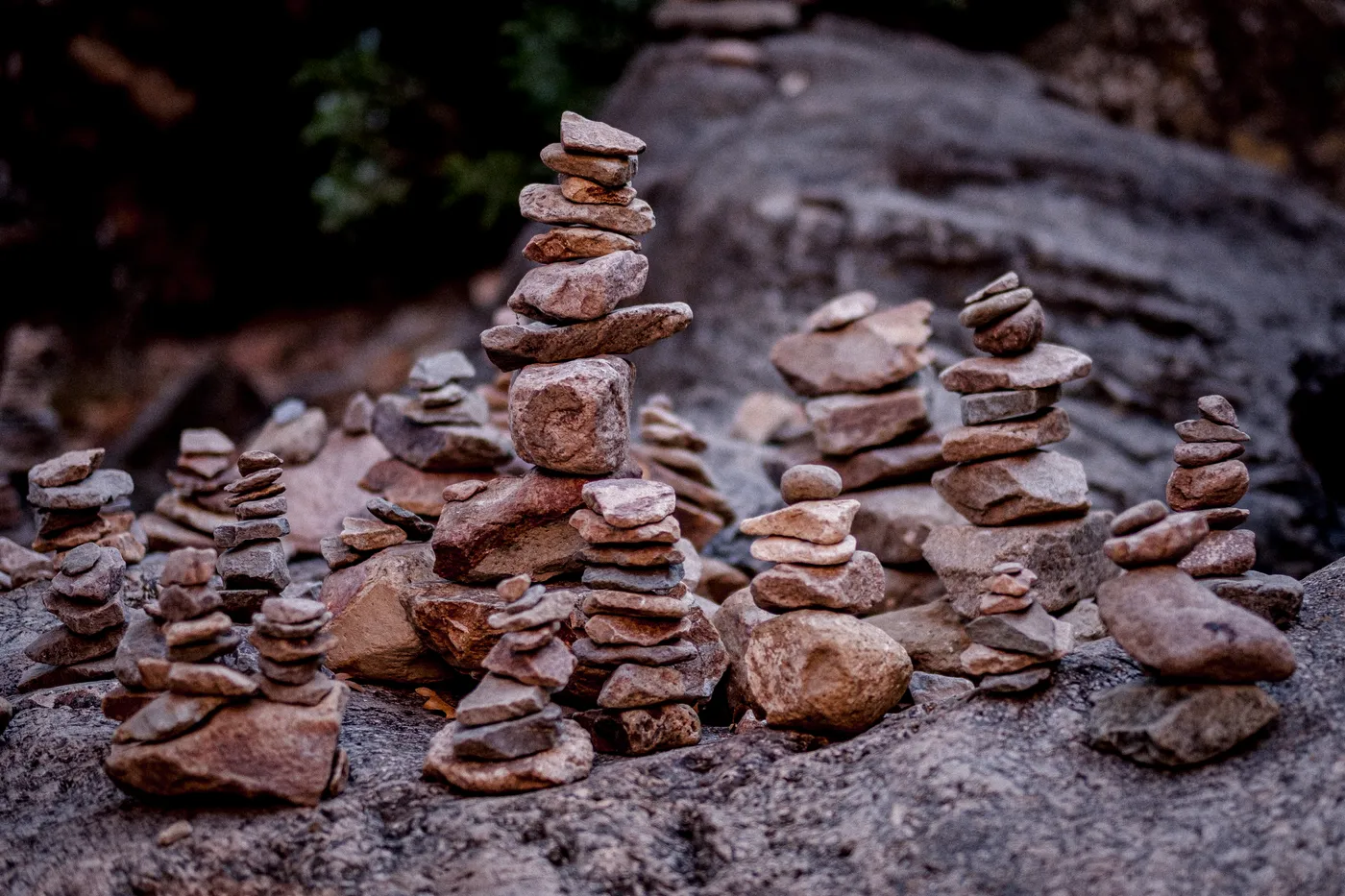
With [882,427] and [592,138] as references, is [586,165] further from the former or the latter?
[882,427]

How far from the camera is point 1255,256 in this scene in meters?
7.89

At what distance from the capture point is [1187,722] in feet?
9.75

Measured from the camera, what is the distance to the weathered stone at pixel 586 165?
3.82m

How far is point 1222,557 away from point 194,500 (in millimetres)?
4572

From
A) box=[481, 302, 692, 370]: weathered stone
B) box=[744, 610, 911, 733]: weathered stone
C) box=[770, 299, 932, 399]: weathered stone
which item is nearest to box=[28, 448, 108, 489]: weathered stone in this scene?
box=[481, 302, 692, 370]: weathered stone

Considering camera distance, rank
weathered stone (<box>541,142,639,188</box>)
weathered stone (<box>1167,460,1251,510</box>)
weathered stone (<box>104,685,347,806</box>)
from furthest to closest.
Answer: weathered stone (<box>541,142,639,188</box>), weathered stone (<box>1167,460,1251,510</box>), weathered stone (<box>104,685,347,806</box>)

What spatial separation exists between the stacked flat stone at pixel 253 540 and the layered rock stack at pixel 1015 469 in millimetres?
2460

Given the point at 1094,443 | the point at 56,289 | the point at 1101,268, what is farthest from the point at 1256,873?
the point at 56,289

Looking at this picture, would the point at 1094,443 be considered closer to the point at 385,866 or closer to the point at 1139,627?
the point at 1139,627

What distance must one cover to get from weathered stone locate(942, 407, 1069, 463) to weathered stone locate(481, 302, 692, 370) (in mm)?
1166

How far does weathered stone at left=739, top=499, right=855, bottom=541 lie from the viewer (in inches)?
138

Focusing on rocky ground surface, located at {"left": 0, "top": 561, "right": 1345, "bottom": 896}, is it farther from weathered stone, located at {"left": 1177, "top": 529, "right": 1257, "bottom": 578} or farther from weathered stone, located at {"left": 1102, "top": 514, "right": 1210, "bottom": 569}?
weathered stone, located at {"left": 1102, "top": 514, "right": 1210, "bottom": 569}

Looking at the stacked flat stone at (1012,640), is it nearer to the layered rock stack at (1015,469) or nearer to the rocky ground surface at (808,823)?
the rocky ground surface at (808,823)

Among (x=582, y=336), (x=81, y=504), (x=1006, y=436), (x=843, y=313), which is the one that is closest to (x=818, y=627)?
(x=1006, y=436)
